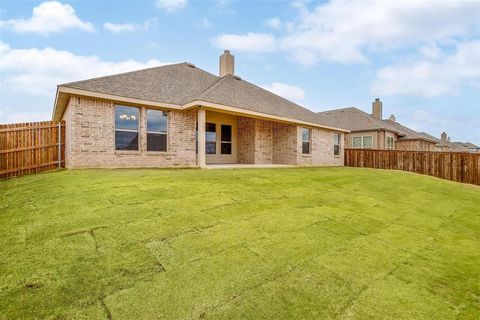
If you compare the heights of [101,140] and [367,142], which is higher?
[367,142]

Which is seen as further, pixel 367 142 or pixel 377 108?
pixel 377 108

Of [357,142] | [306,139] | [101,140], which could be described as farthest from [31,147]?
[357,142]

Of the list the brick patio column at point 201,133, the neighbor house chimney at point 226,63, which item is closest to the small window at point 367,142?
the neighbor house chimney at point 226,63

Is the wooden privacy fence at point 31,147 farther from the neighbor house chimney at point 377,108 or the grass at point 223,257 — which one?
the neighbor house chimney at point 377,108

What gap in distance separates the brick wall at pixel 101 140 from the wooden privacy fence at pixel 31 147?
825 mm

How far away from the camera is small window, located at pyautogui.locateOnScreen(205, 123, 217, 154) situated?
14789 mm

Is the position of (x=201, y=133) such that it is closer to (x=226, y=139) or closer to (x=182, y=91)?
(x=182, y=91)

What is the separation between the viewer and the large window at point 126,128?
10.6 m

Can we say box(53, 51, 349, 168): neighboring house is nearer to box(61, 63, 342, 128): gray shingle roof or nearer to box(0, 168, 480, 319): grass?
box(61, 63, 342, 128): gray shingle roof

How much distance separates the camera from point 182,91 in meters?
13.2

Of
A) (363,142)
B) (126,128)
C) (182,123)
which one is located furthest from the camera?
(363,142)

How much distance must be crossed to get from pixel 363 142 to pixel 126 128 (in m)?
22.5

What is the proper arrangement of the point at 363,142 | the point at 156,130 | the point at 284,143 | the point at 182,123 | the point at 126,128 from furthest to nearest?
the point at 363,142 < the point at 284,143 < the point at 182,123 < the point at 156,130 < the point at 126,128

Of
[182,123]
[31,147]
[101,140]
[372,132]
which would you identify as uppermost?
[372,132]
